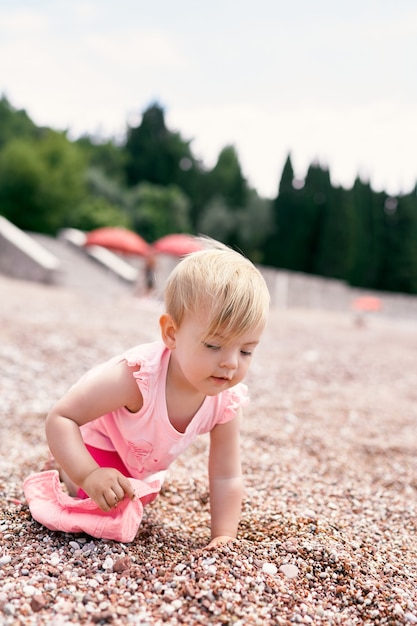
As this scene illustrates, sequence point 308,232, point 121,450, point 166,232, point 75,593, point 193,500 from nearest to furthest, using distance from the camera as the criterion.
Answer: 1. point 75,593
2. point 121,450
3. point 193,500
4. point 308,232
5. point 166,232

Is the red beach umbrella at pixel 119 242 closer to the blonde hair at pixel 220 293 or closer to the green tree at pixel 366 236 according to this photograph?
the blonde hair at pixel 220 293

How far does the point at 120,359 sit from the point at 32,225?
28.2 meters

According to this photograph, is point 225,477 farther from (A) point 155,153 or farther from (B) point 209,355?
(A) point 155,153

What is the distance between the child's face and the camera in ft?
7.04

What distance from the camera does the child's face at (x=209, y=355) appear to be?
2.15m

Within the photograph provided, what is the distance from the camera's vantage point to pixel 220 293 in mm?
2105

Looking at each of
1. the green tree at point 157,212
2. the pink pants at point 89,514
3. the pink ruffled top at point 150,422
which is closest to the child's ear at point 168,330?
the pink ruffled top at point 150,422

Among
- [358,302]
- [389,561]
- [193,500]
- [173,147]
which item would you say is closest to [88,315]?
[193,500]

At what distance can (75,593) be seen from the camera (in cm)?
181

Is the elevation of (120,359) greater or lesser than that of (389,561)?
greater

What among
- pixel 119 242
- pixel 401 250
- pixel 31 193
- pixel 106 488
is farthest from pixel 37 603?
pixel 401 250

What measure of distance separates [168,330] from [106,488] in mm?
581

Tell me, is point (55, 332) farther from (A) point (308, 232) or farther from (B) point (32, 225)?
(A) point (308, 232)

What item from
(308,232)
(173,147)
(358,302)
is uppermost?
(173,147)
